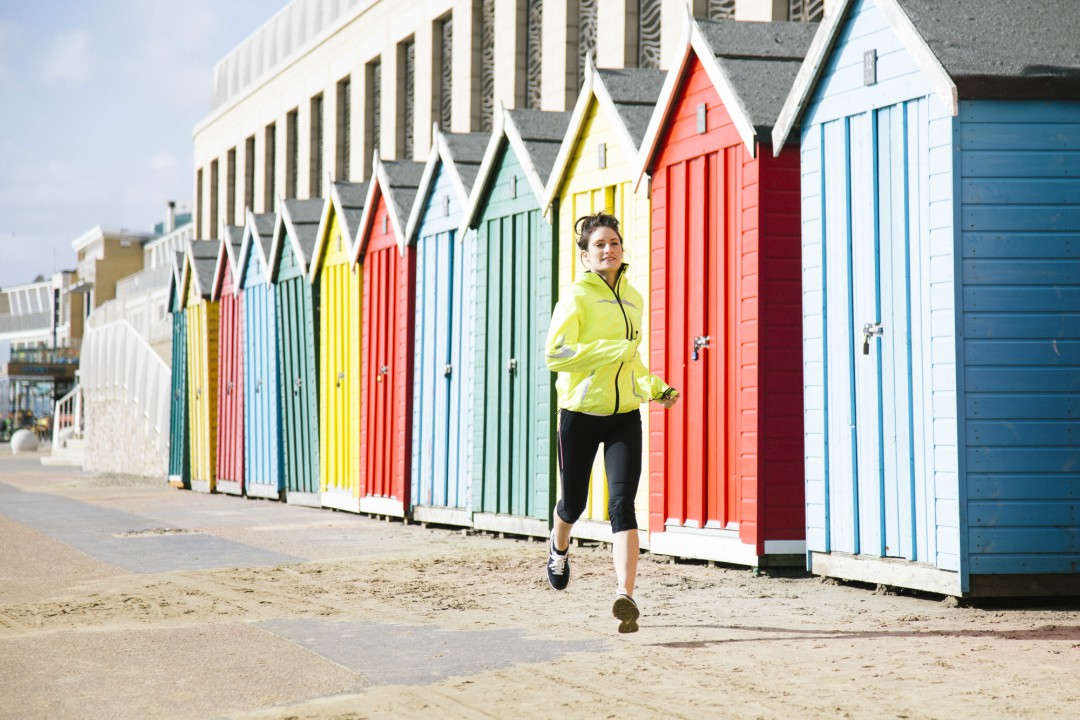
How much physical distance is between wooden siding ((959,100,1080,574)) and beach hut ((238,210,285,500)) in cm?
1237

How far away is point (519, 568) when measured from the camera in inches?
362

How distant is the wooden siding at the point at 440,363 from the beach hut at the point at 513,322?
0.39m

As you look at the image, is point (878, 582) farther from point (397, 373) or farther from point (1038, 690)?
point (397, 373)

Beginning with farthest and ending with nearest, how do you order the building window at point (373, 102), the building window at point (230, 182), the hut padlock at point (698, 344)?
the building window at point (230, 182) → the building window at point (373, 102) → the hut padlock at point (698, 344)

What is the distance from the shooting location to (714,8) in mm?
17281

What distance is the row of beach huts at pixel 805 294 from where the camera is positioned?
7102 millimetres

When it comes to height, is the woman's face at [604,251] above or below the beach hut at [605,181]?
below

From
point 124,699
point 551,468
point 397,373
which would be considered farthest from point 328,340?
point 124,699

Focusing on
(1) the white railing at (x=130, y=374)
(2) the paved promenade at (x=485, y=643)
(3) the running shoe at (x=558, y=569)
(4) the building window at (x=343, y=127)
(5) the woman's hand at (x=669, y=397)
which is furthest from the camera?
(4) the building window at (x=343, y=127)

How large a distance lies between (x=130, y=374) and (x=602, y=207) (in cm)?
1942

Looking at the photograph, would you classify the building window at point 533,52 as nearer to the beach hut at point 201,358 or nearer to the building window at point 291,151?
the beach hut at point 201,358

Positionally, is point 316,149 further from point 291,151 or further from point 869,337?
point 869,337

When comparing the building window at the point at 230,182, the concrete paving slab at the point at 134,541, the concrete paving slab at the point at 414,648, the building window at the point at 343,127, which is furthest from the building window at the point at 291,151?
the concrete paving slab at the point at 414,648

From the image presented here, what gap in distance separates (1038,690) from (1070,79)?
3721 mm
